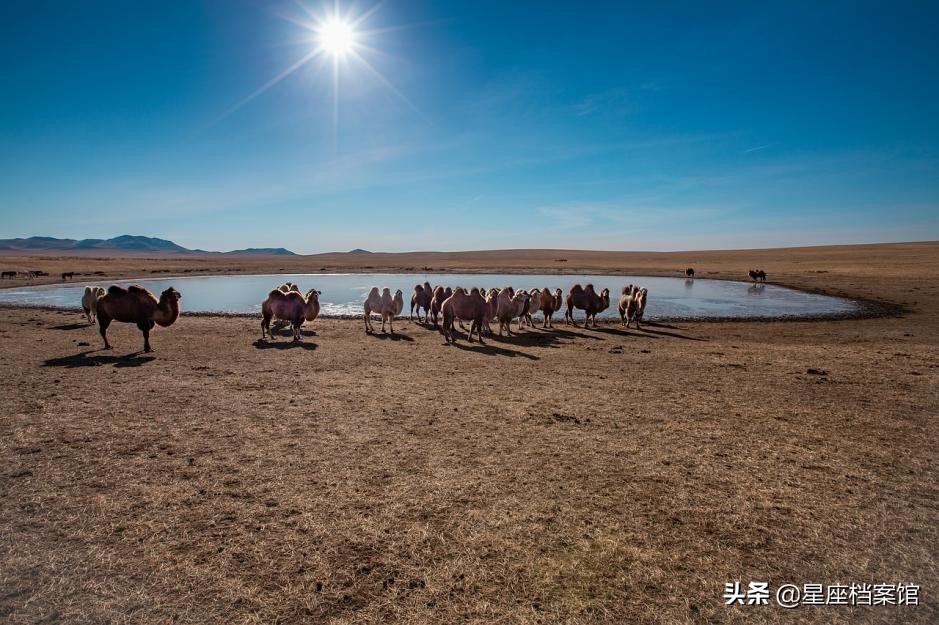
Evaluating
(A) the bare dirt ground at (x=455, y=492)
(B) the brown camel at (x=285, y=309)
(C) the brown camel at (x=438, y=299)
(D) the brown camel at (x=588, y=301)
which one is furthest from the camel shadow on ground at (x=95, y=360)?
(D) the brown camel at (x=588, y=301)

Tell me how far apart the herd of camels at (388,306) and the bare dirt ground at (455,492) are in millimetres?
2043

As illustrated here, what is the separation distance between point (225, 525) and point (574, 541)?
376 cm

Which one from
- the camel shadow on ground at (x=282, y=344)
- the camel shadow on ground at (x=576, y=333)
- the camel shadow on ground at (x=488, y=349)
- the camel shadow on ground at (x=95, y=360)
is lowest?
the camel shadow on ground at (x=488, y=349)

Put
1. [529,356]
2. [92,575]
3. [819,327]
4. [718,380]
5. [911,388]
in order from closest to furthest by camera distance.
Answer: [92,575] → [911,388] → [718,380] → [529,356] → [819,327]

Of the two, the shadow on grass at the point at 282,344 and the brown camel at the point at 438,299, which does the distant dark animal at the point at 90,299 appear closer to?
the shadow on grass at the point at 282,344

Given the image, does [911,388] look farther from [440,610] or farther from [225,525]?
[225,525]

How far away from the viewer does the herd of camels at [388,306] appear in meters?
12.4

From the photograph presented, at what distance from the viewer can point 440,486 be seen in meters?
5.36

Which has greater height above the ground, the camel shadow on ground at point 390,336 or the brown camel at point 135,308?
the brown camel at point 135,308

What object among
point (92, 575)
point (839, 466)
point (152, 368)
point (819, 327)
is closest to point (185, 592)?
point (92, 575)

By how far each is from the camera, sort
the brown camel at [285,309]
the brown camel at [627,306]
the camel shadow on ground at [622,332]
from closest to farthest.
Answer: the brown camel at [285,309]
the camel shadow on ground at [622,332]
the brown camel at [627,306]

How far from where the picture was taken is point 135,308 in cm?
1235

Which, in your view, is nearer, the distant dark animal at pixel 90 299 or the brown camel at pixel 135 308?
the brown camel at pixel 135 308

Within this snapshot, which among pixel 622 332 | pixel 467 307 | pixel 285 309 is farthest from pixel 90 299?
pixel 622 332
